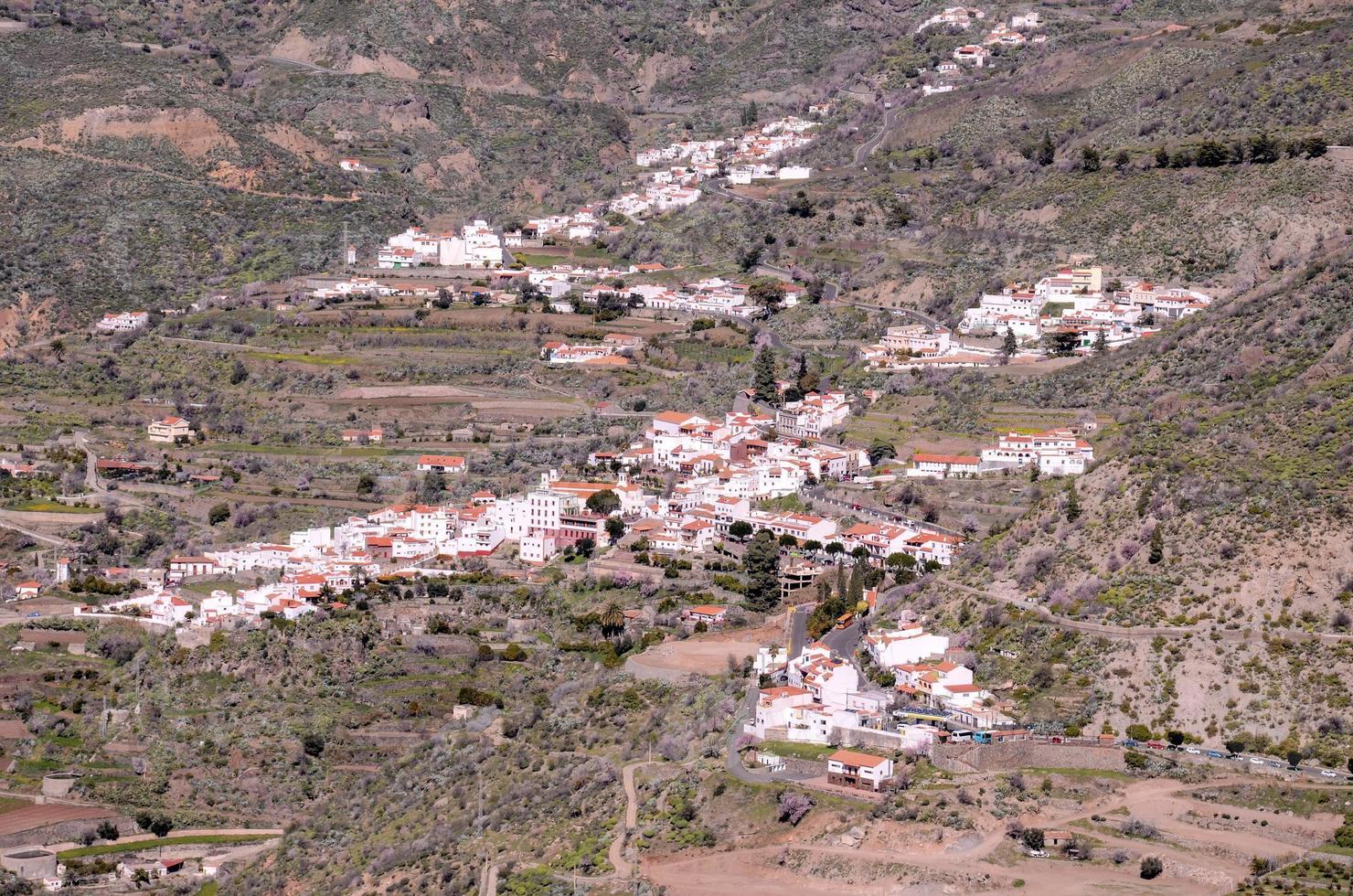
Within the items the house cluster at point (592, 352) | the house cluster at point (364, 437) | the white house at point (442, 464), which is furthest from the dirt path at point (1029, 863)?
the house cluster at point (592, 352)

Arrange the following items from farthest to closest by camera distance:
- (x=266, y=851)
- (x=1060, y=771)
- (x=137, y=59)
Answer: (x=137, y=59)
(x=266, y=851)
(x=1060, y=771)

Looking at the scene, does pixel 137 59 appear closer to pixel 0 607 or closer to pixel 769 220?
pixel 769 220

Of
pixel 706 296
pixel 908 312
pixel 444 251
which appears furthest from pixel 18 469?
pixel 908 312

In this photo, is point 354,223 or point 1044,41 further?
point 1044,41

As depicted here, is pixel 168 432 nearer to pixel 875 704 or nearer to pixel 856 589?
pixel 856 589

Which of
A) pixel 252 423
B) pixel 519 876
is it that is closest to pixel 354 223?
pixel 252 423

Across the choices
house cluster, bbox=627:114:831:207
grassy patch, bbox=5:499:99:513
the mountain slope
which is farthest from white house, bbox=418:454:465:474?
house cluster, bbox=627:114:831:207

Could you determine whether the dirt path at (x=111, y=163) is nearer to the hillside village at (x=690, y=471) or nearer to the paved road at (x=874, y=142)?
the hillside village at (x=690, y=471)
